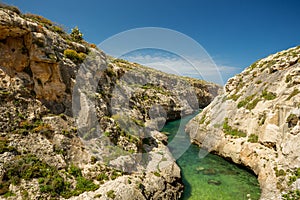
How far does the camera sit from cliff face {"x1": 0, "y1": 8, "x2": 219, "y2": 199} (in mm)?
13328

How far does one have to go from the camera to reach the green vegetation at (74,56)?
21.6 meters

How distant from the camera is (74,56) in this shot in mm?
22359

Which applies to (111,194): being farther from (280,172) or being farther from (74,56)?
(74,56)

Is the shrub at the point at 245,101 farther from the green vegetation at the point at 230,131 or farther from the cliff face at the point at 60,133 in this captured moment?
the cliff face at the point at 60,133

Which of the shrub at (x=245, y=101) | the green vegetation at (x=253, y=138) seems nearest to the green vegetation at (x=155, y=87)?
the shrub at (x=245, y=101)

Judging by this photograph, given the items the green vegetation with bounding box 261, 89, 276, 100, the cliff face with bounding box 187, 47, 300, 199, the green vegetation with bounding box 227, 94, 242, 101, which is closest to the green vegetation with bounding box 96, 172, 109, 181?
the cliff face with bounding box 187, 47, 300, 199

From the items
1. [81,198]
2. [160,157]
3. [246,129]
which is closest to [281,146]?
[246,129]

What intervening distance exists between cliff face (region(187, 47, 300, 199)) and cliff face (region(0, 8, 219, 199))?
926cm

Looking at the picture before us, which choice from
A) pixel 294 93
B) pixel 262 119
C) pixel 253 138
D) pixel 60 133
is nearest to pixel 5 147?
pixel 60 133

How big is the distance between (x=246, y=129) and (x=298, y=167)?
9144 mm

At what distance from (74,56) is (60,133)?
34.1 ft

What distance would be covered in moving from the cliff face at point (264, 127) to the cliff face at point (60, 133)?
9.26 meters

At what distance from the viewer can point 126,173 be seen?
16.7m

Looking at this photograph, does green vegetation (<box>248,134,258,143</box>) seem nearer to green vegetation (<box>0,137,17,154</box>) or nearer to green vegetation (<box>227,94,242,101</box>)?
green vegetation (<box>227,94,242,101</box>)
